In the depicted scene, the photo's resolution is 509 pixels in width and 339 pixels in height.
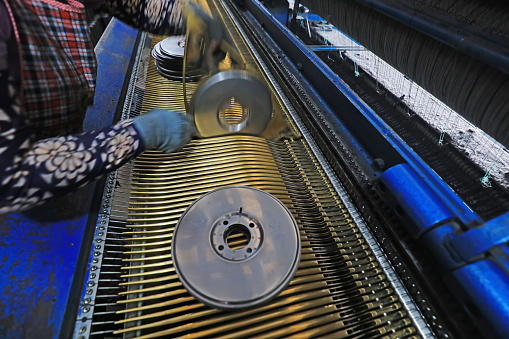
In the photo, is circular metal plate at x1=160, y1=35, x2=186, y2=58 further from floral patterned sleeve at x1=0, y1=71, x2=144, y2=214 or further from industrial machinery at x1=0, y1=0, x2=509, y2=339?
floral patterned sleeve at x1=0, y1=71, x2=144, y2=214

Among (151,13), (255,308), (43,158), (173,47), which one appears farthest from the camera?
(173,47)

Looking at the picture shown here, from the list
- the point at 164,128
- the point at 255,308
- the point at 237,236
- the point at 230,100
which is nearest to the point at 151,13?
the point at 230,100

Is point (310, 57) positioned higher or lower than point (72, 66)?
higher

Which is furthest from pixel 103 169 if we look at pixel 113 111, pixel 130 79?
pixel 130 79

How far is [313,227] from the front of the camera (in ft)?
4.93

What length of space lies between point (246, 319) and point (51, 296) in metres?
0.77

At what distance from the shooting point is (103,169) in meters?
1.03

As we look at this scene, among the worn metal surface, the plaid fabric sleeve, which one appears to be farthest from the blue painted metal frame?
the plaid fabric sleeve

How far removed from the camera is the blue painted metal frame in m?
1.02

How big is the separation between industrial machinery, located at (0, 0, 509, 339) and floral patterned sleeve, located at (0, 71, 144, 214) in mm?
423

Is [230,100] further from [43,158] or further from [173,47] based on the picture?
[173,47]

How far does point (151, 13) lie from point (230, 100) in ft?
2.69

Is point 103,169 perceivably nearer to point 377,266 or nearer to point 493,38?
point 377,266

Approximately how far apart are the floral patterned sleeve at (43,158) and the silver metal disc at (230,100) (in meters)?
0.48
